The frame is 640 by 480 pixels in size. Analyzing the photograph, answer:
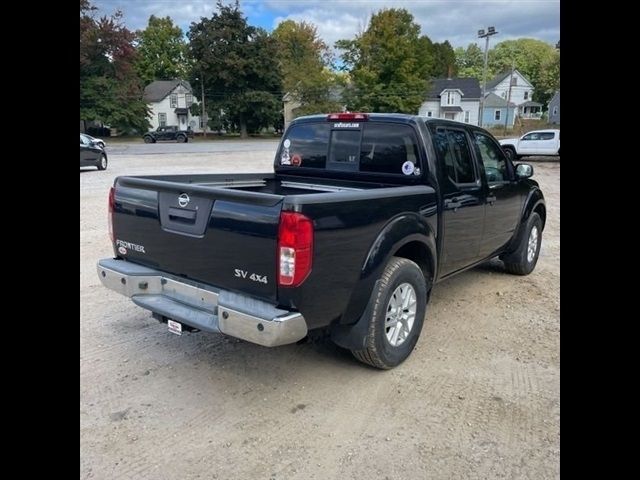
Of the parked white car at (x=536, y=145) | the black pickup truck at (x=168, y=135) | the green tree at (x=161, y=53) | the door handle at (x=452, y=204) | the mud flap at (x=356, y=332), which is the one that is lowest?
the mud flap at (x=356, y=332)

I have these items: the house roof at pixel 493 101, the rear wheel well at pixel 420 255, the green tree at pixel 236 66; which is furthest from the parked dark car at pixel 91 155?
the house roof at pixel 493 101

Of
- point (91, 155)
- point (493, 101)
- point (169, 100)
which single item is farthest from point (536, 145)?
point (169, 100)

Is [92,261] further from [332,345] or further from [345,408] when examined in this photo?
[345,408]

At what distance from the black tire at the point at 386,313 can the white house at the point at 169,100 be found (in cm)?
7110

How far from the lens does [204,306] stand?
137 inches

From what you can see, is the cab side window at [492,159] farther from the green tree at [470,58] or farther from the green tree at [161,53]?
the green tree at [470,58]

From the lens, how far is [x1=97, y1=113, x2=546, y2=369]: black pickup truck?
312 cm

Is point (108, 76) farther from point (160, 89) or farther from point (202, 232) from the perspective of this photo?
point (202, 232)

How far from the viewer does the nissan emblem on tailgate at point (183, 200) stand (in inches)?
140

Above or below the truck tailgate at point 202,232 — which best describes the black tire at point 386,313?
below

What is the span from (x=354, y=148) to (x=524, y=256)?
292 cm

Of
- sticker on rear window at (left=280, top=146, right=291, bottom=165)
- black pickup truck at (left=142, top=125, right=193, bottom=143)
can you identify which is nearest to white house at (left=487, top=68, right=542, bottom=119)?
black pickup truck at (left=142, top=125, right=193, bottom=143)
